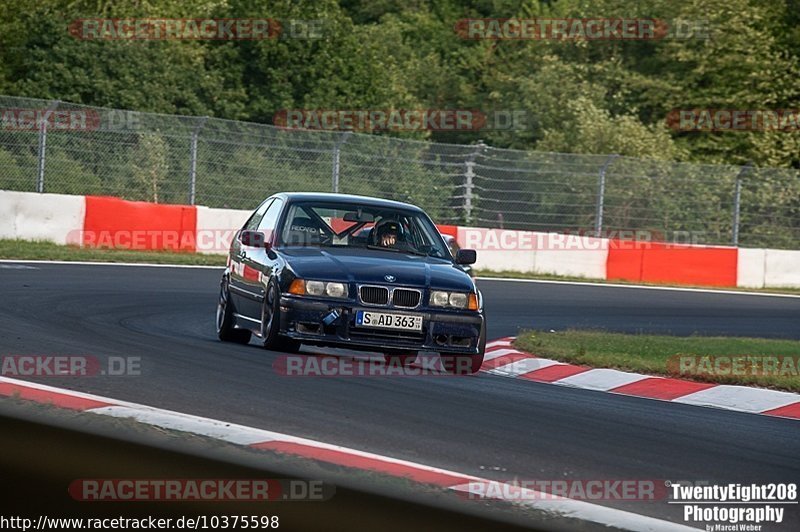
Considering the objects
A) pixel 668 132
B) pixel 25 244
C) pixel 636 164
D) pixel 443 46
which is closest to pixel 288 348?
pixel 25 244

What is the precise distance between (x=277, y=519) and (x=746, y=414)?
5529 mm

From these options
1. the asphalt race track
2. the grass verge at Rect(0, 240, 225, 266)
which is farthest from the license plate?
the grass verge at Rect(0, 240, 225, 266)

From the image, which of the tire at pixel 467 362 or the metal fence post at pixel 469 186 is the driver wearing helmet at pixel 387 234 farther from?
the metal fence post at pixel 469 186

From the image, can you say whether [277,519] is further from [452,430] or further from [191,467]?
[452,430]

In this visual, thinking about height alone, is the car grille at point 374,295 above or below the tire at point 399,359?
above

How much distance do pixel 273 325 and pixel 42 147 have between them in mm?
13844

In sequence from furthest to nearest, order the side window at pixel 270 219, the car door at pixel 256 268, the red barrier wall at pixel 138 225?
the red barrier wall at pixel 138 225 → the side window at pixel 270 219 → the car door at pixel 256 268

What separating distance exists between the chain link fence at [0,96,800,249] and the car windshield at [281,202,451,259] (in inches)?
501

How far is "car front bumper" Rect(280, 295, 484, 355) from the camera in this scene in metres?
10.3

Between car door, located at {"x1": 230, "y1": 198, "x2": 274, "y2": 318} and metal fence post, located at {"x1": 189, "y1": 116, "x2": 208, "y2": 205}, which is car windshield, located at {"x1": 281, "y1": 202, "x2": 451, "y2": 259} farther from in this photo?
metal fence post, located at {"x1": 189, "y1": 116, "x2": 208, "y2": 205}

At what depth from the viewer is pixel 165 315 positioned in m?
14.0

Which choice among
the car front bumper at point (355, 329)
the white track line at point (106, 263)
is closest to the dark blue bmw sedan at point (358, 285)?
the car front bumper at point (355, 329)

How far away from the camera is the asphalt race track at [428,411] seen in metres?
6.50

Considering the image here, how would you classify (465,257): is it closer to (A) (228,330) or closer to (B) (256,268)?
(B) (256,268)
